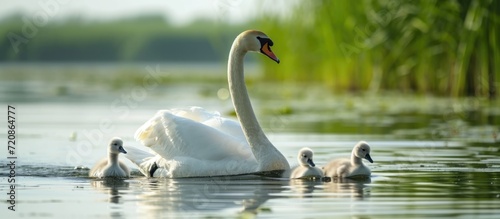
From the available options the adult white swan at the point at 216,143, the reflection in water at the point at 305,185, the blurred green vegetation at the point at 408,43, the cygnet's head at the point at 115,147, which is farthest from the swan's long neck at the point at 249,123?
the blurred green vegetation at the point at 408,43

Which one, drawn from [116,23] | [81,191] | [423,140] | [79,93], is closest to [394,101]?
[423,140]

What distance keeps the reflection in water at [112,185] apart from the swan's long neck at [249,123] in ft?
4.17

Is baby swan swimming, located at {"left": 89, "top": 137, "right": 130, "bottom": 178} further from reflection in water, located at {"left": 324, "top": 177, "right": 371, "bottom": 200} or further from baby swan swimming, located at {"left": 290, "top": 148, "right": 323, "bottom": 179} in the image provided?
reflection in water, located at {"left": 324, "top": 177, "right": 371, "bottom": 200}

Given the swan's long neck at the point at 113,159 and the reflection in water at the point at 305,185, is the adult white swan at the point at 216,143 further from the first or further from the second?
the reflection in water at the point at 305,185

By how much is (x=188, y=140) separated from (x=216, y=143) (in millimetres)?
263

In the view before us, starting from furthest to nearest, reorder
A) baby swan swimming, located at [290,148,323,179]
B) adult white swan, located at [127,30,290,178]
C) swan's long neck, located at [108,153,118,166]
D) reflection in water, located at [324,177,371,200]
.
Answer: swan's long neck, located at [108,153,118,166] < adult white swan, located at [127,30,290,178] < baby swan swimming, located at [290,148,323,179] < reflection in water, located at [324,177,371,200]

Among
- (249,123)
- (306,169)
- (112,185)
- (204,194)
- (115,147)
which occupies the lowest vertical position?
(204,194)

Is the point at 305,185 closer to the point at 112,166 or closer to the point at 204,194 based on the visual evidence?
the point at 204,194

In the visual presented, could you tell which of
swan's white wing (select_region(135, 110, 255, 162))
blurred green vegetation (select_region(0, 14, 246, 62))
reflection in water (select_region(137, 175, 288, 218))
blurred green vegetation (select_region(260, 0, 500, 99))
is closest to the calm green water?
reflection in water (select_region(137, 175, 288, 218))

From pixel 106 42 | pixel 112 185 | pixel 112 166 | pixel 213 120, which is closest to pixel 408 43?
pixel 213 120

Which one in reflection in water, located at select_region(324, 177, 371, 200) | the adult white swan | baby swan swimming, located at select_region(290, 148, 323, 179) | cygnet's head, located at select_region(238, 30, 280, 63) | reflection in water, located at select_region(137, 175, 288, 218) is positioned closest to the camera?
reflection in water, located at select_region(137, 175, 288, 218)

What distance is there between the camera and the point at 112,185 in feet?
34.4

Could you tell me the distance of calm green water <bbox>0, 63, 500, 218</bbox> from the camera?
28.4 feet

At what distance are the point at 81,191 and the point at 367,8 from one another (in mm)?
14761
